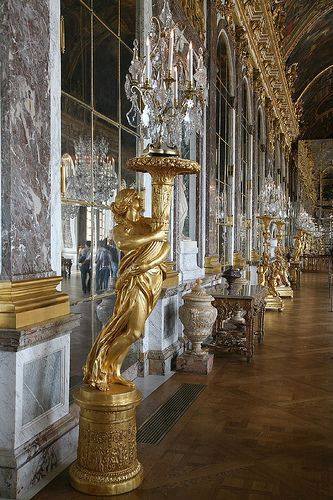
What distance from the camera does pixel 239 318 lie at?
9172 mm

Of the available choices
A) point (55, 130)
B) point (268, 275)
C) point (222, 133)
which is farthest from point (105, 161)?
point (268, 275)

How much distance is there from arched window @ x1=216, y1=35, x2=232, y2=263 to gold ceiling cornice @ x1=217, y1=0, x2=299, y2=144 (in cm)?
105

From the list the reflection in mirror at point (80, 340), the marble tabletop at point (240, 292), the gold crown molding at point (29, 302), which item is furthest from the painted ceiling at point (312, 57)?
the gold crown molding at point (29, 302)

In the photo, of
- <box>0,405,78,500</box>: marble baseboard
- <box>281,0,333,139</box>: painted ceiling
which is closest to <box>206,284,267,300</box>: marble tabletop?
<box>0,405,78,500</box>: marble baseboard

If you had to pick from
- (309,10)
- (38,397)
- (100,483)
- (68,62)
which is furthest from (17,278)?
(309,10)

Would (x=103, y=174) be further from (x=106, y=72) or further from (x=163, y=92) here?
(x=163, y=92)

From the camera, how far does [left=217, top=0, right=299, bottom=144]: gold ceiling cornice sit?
12.9m

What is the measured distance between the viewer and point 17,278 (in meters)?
3.60

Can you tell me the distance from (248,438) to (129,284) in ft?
5.74

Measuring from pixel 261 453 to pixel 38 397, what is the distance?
173cm

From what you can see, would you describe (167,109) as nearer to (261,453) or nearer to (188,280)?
(261,453)

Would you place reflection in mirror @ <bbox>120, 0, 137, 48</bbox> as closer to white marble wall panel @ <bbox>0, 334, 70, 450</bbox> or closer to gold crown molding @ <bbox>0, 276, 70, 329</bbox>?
gold crown molding @ <bbox>0, 276, 70, 329</bbox>

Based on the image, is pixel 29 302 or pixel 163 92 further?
pixel 163 92

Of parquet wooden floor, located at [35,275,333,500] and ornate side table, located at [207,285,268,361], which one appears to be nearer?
parquet wooden floor, located at [35,275,333,500]
